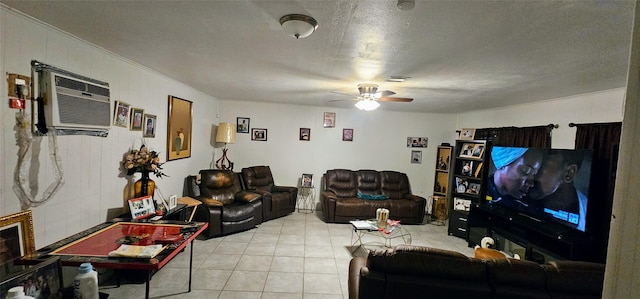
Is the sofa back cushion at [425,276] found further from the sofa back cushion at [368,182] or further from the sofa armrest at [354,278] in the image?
the sofa back cushion at [368,182]

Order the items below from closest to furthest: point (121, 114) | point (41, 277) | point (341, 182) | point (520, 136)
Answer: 1. point (41, 277)
2. point (121, 114)
3. point (520, 136)
4. point (341, 182)

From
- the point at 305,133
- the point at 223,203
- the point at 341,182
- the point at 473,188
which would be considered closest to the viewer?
the point at 223,203

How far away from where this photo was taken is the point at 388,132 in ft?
20.6

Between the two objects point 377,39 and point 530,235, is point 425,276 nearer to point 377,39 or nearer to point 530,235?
point 377,39

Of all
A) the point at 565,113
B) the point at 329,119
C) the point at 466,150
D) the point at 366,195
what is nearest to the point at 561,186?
the point at 565,113

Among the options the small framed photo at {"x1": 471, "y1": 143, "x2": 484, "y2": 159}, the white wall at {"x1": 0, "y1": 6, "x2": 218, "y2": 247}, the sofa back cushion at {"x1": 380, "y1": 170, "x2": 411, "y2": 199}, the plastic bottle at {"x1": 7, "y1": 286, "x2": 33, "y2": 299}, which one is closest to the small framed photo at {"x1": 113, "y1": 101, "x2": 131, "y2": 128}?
the white wall at {"x1": 0, "y1": 6, "x2": 218, "y2": 247}

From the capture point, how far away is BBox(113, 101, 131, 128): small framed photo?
109 inches

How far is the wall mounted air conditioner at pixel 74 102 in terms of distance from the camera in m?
2.02

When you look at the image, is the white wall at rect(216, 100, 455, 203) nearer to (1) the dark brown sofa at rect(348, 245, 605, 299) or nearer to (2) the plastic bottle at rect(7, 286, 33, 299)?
(1) the dark brown sofa at rect(348, 245, 605, 299)

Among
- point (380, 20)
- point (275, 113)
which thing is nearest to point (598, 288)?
point (380, 20)

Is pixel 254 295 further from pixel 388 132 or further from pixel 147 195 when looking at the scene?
pixel 388 132

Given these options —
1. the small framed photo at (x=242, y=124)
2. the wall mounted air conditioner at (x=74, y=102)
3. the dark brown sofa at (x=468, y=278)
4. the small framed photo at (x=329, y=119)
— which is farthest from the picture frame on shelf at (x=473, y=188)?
the wall mounted air conditioner at (x=74, y=102)

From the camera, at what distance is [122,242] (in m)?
2.17

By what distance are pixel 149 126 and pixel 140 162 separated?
0.60 m
